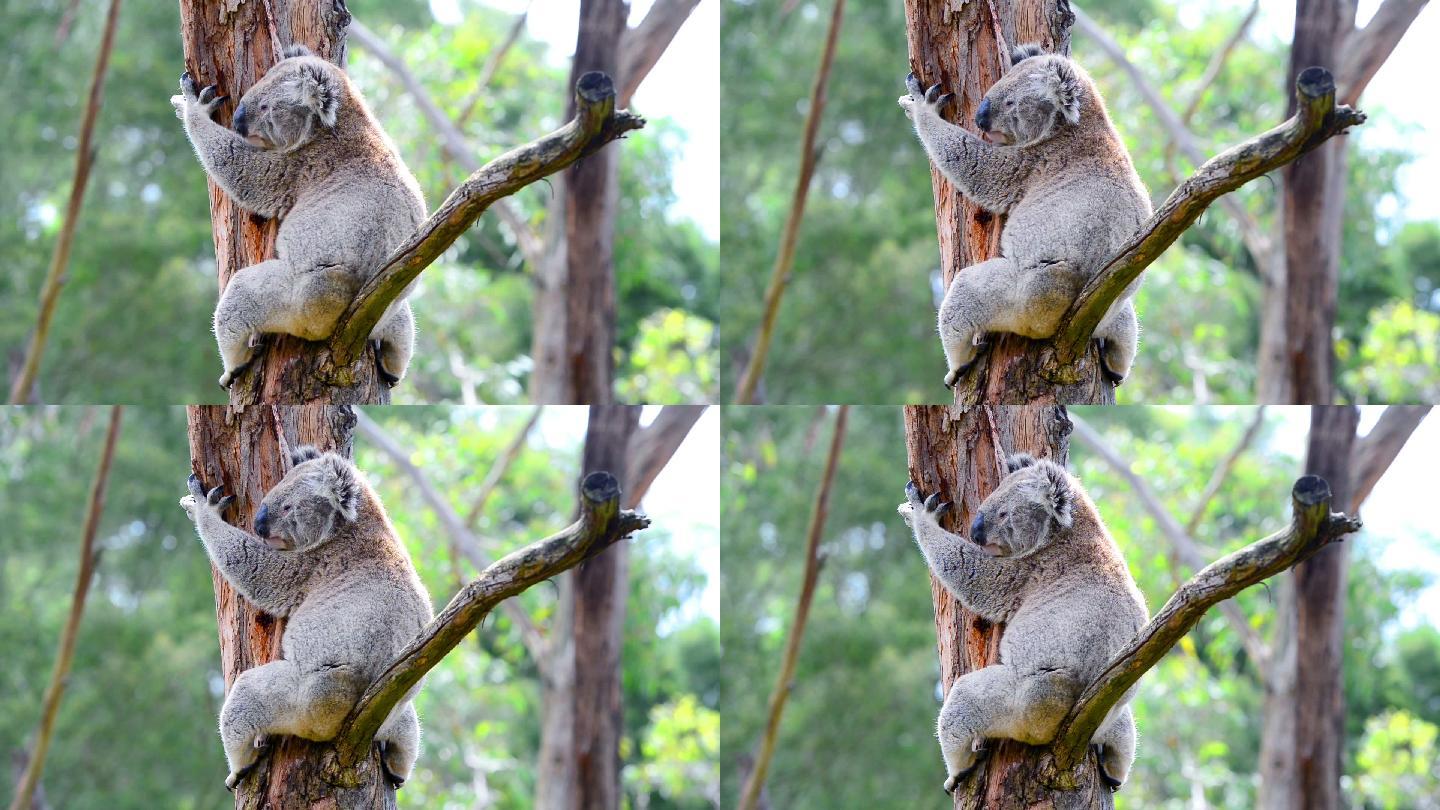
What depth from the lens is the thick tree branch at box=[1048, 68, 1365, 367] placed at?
3.47 meters

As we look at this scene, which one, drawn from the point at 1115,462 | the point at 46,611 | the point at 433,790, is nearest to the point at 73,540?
the point at 46,611

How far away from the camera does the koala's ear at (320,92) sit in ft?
15.8

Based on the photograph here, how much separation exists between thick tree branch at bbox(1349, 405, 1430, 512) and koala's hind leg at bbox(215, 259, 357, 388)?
797cm

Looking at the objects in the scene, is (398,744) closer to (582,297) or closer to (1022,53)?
(1022,53)

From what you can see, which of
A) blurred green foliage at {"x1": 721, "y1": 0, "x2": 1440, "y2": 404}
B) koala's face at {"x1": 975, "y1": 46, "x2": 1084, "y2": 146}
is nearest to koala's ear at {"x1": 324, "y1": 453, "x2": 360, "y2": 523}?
koala's face at {"x1": 975, "y1": 46, "x2": 1084, "y2": 146}

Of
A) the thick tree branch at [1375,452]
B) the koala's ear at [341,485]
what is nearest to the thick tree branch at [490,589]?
the koala's ear at [341,485]

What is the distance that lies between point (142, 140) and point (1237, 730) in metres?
14.8

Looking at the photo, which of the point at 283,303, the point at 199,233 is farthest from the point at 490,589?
the point at 199,233

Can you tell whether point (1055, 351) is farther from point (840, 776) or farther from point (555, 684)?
point (840, 776)

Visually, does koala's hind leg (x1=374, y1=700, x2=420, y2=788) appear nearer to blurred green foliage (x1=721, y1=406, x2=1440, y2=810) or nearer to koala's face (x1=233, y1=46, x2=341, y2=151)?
koala's face (x1=233, y1=46, x2=341, y2=151)

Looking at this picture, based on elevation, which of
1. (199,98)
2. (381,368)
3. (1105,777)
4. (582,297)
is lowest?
(1105,777)

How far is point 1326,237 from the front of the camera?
12445 mm

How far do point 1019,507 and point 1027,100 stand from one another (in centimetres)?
138

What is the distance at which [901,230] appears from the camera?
15.4m
